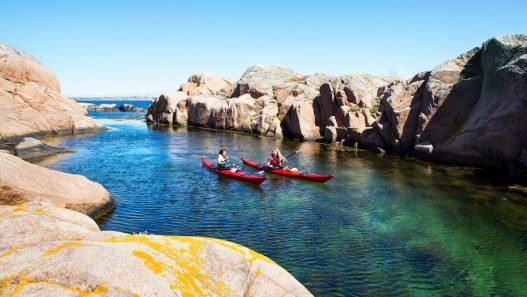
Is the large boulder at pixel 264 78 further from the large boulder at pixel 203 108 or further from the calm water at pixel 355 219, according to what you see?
the calm water at pixel 355 219

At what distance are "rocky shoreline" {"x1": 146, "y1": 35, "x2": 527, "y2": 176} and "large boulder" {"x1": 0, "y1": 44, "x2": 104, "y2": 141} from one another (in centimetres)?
2525

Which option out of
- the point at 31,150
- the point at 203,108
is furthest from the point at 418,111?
the point at 203,108

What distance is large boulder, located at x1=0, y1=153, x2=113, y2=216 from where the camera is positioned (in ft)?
53.1

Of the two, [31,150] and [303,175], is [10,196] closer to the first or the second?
[303,175]

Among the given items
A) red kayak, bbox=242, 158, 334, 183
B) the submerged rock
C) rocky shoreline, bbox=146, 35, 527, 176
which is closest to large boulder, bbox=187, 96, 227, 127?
rocky shoreline, bbox=146, 35, 527, 176

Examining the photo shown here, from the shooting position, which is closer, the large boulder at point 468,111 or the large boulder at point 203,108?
the large boulder at point 468,111

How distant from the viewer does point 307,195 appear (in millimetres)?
27656

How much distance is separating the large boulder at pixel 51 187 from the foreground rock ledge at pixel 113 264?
7105mm

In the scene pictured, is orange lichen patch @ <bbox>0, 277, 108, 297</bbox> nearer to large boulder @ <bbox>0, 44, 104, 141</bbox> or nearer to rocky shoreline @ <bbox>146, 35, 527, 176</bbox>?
rocky shoreline @ <bbox>146, 35, 527, 176</bbox>

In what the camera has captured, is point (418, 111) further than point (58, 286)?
Yes

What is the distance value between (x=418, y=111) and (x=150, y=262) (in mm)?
41869

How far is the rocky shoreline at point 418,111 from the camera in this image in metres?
33.5

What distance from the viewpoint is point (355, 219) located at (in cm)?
2231

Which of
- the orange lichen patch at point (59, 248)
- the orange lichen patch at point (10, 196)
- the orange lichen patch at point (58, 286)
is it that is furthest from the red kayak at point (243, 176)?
the orange lichen patch at point (58, 286)
